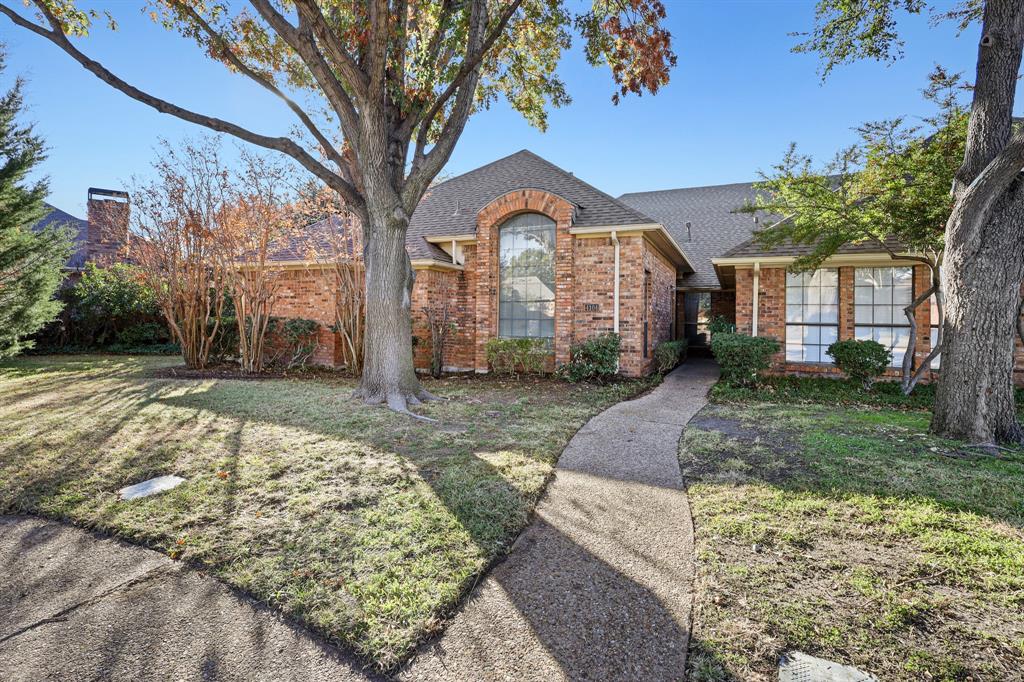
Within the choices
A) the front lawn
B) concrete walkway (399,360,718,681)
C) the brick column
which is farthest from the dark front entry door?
concrete walkway (399,360,718,681)

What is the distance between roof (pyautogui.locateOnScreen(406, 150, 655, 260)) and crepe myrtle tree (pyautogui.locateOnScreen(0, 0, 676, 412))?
10.8 ft

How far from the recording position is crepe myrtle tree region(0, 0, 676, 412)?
6949 millimetres

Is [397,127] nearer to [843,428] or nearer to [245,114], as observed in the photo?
[245,114]

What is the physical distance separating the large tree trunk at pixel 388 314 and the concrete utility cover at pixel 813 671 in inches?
246

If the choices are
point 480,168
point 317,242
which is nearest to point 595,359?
point 317,242

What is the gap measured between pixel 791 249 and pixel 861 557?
30.8 ft

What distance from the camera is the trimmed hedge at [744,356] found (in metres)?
9.84

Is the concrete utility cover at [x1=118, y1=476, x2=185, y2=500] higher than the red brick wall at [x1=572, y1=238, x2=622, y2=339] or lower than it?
lower

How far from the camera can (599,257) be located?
11.0 m

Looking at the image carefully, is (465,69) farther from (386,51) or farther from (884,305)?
(884,305)

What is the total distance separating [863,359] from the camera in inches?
383

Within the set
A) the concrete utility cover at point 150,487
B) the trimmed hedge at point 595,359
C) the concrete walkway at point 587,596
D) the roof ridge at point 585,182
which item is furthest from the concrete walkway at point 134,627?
the roof ridge at point 585,182

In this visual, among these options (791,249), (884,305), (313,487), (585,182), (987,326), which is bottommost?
(313,487)

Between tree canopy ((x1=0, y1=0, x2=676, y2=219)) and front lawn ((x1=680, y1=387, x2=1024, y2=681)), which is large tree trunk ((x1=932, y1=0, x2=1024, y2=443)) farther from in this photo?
tree canopy ((x1=0, y1=0, x2=676, y2=219))
